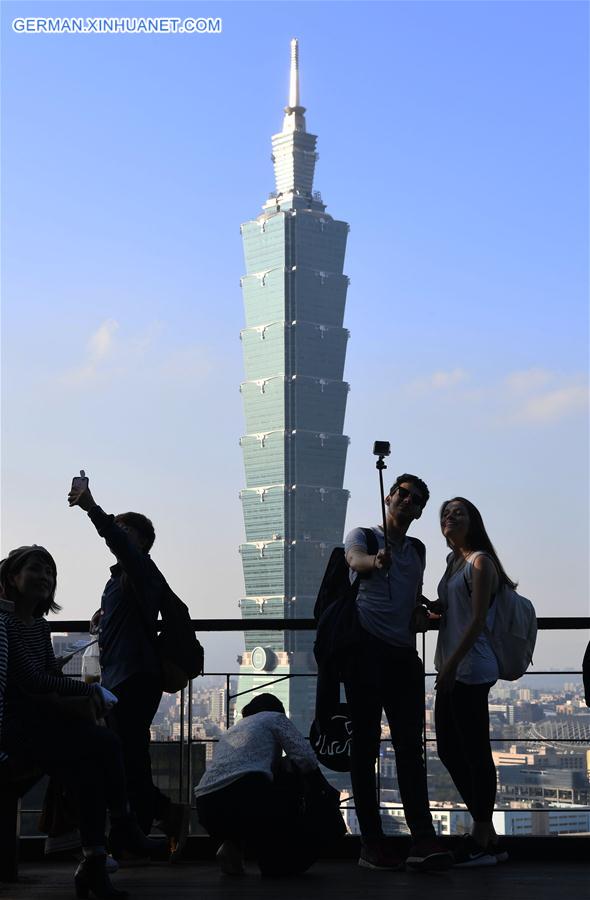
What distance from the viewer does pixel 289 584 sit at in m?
125

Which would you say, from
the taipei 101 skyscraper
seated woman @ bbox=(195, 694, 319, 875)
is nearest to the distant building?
seated woman @ bbox=(195, 694, 319, 875)

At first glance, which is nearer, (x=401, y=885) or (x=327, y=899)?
(x=327, y=899)

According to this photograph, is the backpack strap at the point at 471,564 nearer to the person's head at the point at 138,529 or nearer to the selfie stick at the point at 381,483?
the selfie stick at the point at 381,483

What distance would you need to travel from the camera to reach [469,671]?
5.02 meters

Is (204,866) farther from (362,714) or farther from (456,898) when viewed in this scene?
(456,898)

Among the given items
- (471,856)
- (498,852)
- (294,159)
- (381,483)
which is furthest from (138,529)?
(294,159)

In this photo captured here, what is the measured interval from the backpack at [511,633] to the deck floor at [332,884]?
749 mm

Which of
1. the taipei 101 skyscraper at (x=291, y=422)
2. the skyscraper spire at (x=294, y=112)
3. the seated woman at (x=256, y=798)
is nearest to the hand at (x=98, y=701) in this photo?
the seated woman at (x=256, y=798)

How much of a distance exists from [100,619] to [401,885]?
149cm

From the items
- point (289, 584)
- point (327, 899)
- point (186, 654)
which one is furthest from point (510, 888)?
point (289, 584)

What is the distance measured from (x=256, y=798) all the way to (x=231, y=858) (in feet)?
1.00

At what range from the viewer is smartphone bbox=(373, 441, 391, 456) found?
4.99m

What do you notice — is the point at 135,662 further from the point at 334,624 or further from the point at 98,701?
the point at 334,624

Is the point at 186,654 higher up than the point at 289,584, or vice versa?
the point at 289,584
